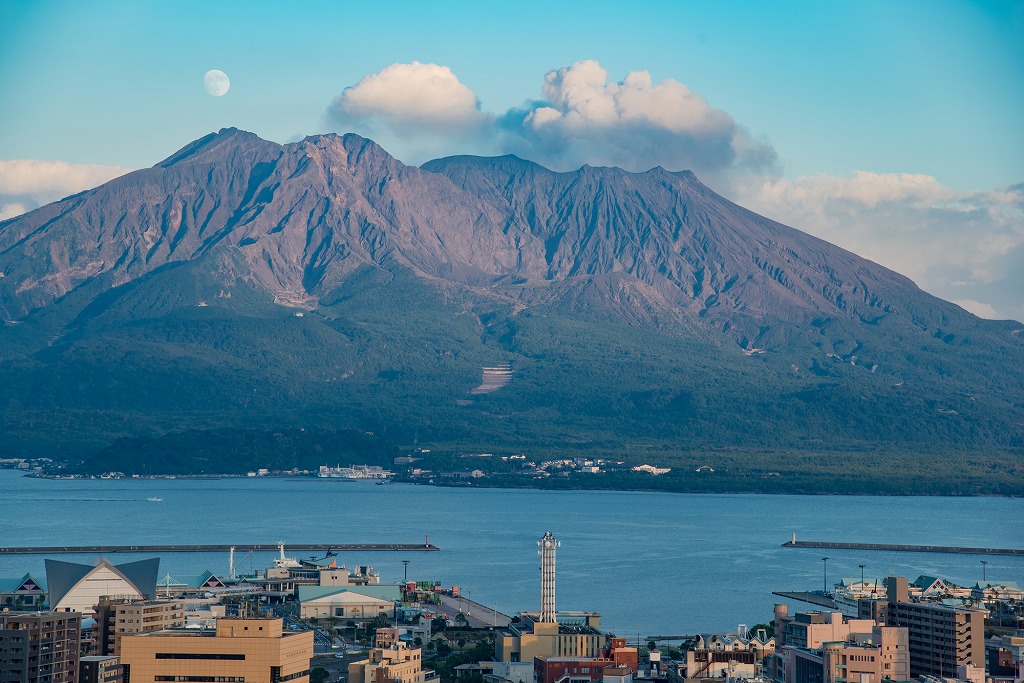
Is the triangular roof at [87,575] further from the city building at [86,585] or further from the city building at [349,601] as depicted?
the city building at [349,601]

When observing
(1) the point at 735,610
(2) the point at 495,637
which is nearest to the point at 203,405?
(1) the point at 735,610

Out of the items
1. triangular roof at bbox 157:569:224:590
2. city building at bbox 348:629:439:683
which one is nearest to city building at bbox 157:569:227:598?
triangular roof at bbox 157:569:224:590

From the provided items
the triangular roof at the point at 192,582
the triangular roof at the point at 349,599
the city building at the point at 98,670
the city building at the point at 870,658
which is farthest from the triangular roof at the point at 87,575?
the city building at the point at 870,658

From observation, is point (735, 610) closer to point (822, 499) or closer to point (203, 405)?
point (822, 499)

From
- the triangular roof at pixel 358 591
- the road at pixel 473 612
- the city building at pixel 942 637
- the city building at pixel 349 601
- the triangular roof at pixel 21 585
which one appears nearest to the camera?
the city building at pixel 942 637

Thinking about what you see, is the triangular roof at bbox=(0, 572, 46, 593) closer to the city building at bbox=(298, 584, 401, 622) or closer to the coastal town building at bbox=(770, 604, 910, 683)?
the city building at bbox=(298, 584, 401, 622)

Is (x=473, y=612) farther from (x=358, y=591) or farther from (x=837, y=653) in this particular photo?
(x=837, y=653)
